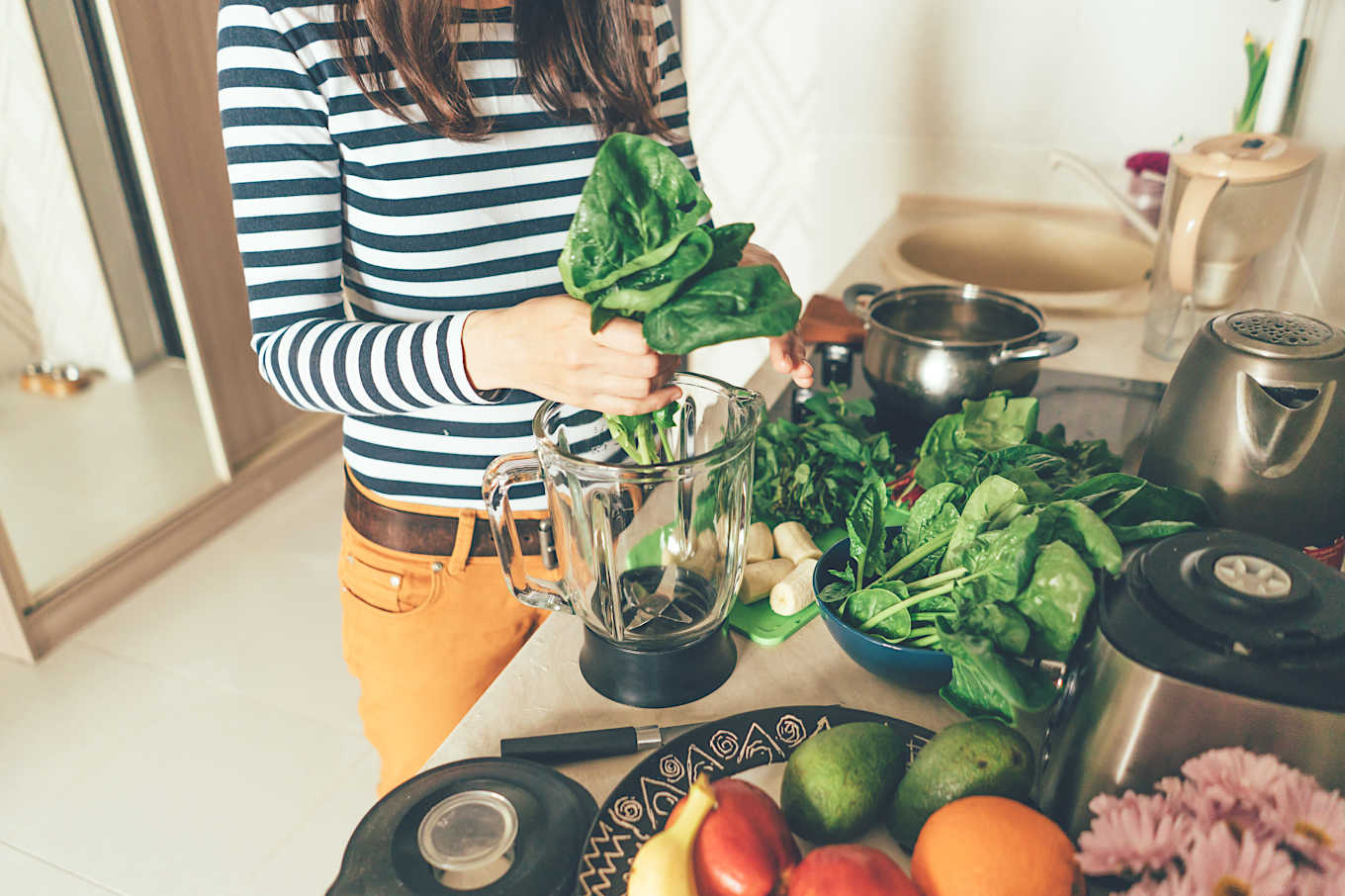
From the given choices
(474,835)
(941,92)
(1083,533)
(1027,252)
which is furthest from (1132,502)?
(941,92)

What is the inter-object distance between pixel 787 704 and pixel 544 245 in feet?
1.65

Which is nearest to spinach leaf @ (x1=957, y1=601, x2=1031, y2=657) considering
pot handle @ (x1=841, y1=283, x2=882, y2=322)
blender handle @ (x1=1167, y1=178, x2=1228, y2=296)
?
pot handle @ (x1=841, y1=283, x2=882, y2=322)

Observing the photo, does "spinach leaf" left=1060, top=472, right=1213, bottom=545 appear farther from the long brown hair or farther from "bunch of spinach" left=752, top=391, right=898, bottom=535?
the long brown hair

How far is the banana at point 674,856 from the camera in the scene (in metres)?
0.48

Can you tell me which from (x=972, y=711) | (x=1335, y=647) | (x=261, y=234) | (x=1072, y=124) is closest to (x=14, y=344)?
(x=261, y=234)

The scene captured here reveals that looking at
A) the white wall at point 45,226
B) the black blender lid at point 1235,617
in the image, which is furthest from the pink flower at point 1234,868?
the white wall at point 45,226

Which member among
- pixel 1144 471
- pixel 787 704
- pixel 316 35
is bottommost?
pixel 787 704

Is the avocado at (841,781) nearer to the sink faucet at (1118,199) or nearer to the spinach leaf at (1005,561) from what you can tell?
the spinach leaf at (1005,561)

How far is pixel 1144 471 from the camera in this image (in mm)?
803

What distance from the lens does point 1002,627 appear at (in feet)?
1.85

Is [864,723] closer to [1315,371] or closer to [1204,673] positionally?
[1204,673]

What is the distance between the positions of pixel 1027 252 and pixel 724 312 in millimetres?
1336

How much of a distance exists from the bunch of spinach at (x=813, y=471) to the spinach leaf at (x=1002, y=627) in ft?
0.99

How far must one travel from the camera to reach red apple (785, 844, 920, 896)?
1.50ft
